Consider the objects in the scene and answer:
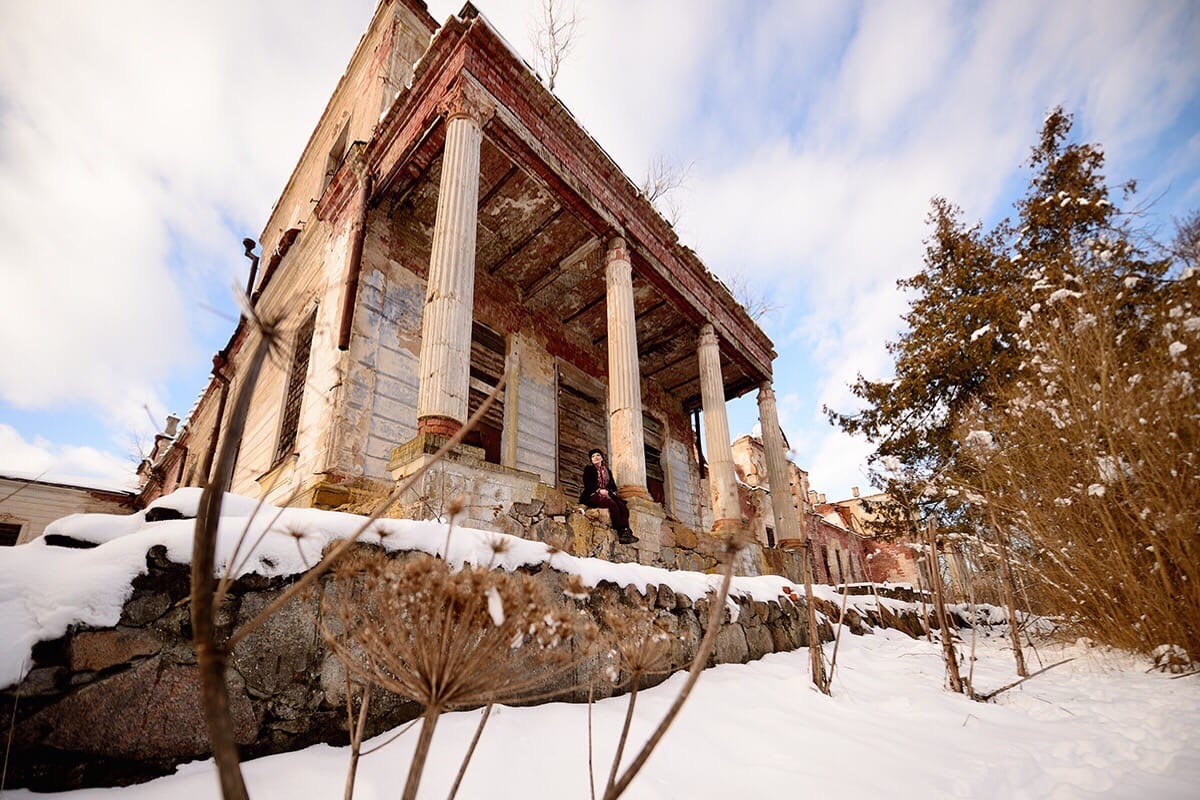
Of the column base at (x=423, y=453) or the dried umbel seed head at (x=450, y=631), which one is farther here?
the column base at (x=423, y=453)

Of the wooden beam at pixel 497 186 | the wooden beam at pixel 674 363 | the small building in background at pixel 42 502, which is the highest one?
the wooden beam at pixel 497 186

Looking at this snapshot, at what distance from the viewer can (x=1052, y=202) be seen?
11.1 metres

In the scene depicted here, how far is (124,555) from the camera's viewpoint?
181 centimetres

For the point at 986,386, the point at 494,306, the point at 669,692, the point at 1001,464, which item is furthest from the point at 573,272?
the point at 986,386

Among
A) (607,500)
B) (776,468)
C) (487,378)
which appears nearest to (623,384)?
(607,500)

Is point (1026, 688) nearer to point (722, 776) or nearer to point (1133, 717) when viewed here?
point (1133, 717)

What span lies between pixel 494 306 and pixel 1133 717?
874cm

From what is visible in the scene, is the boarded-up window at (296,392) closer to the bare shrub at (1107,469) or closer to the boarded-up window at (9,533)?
the bare shrub at (1107,469)

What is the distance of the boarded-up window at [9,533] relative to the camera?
456 inches

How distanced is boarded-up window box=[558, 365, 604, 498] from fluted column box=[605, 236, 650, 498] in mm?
2340

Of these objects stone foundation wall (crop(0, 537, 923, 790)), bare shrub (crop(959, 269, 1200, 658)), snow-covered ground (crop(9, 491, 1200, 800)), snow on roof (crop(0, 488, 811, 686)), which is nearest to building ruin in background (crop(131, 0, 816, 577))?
snow on roof (crop(0, 488, 811, 686))

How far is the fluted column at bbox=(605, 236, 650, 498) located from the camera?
6965 millimetres

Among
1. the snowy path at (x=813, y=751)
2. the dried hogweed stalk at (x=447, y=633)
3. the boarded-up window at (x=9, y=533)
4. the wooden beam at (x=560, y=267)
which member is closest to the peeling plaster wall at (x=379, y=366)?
the wooden beam at (x=560, y=267)

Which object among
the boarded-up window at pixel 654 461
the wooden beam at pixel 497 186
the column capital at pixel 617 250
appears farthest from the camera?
the boarded-up window at pixel 654 461
